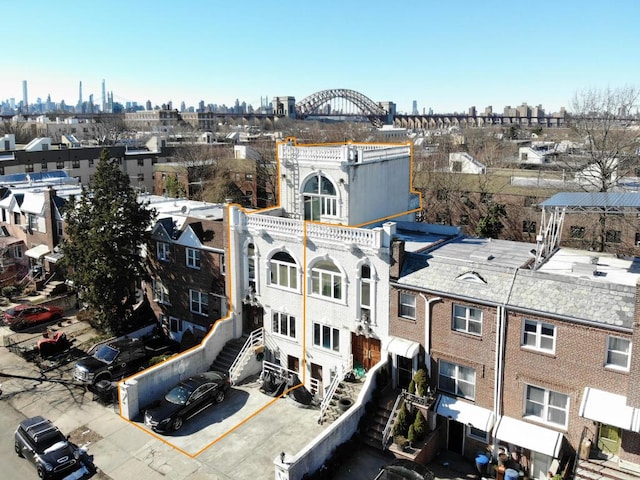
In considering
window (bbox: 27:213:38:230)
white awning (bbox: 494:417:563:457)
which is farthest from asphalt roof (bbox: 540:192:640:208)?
window (bbox: 27:213:38:230)

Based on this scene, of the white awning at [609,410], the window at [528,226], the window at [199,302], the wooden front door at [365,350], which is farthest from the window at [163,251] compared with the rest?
the window at [528,226]

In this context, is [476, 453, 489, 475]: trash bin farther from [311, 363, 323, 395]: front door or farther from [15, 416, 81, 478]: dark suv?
[15, 416, 81, 478]: dark suv

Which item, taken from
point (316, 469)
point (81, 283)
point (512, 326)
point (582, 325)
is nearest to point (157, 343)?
point (81, 283)

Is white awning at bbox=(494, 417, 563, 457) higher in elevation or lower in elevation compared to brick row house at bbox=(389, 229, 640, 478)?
lower

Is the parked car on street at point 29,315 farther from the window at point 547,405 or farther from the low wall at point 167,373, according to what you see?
the window at point 547,405

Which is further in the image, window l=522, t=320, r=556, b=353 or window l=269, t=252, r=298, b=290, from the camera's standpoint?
window l=269, t=252, r=298, b=290

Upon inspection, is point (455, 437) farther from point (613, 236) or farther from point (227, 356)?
point (613, 236)

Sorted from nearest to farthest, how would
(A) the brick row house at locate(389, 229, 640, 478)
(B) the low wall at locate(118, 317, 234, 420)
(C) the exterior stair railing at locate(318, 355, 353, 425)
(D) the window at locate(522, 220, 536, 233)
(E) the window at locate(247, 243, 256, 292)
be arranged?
(A) the brick row house at locate(389, 229, 640, 478) → (C) the exterior stair railing at locate(318, 355, 353, 425) → (B) the low wall at locate(118, 317, 234, 420) → (E) the window at locate(247, 243, 256, 292) → (D) the window at locate(522, 220, 536, 233)
